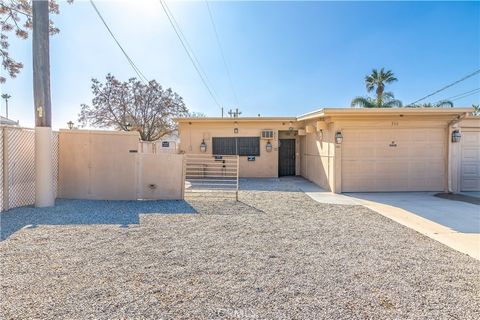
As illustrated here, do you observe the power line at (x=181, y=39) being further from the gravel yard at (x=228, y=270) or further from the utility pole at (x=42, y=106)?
the gravel yard at (x=228, y=270)

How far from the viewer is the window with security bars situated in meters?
13.1

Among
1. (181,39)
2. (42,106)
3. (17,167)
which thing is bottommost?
(17,167)

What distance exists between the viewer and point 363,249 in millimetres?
3883

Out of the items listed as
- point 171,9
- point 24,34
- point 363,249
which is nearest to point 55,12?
point 24,34

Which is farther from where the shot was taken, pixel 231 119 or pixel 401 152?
pixel 231 119

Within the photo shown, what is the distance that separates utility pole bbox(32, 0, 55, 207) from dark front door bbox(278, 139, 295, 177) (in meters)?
10.3

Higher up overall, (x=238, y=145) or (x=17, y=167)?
(x=238, y=145)

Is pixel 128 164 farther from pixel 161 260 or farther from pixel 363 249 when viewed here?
pixel 363 249

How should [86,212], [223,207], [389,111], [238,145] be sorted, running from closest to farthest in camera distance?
[86,212] < [223,207] < [389,111] < [238,145]

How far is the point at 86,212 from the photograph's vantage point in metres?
5.86

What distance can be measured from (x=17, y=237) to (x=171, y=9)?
837 cm

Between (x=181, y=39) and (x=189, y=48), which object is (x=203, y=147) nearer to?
(x=189, y=48)

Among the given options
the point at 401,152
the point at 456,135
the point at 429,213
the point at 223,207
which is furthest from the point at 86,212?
the point at 456,135

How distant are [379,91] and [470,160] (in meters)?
13.7
